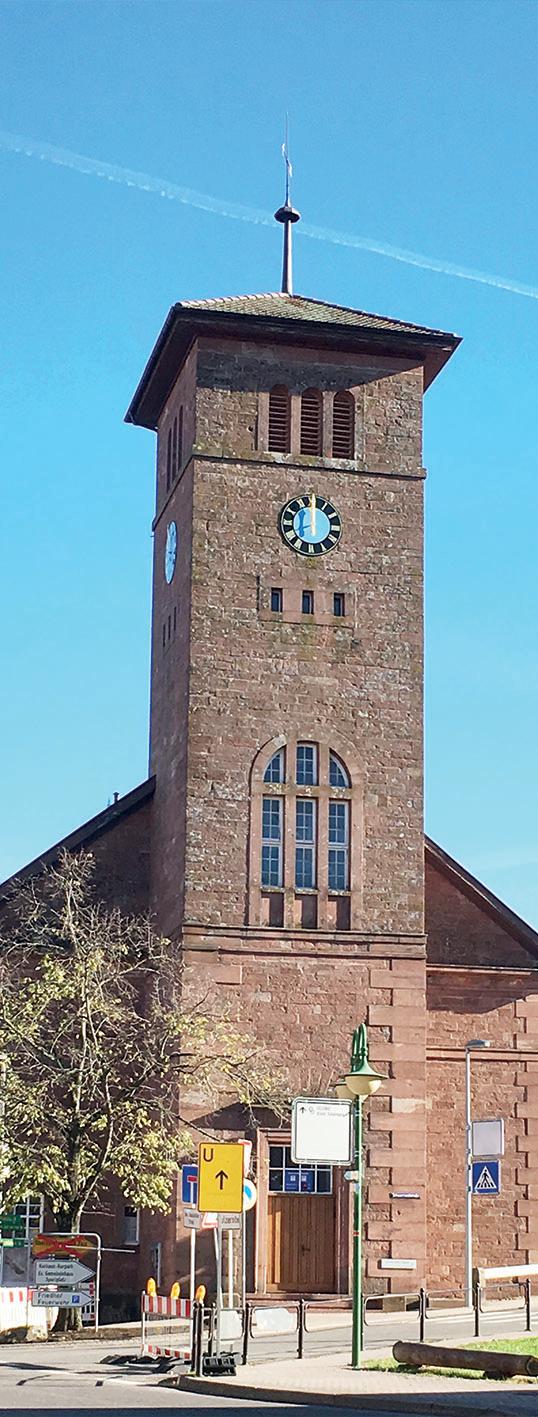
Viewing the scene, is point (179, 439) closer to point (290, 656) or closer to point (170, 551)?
point (170, 551)

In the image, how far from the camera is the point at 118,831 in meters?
40.8

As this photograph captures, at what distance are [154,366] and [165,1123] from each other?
16326mm

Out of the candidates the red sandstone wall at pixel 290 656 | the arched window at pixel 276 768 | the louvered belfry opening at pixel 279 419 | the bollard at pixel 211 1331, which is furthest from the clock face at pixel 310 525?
the bollard at pixel 211 1331

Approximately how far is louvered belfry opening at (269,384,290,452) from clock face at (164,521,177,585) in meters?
3.00

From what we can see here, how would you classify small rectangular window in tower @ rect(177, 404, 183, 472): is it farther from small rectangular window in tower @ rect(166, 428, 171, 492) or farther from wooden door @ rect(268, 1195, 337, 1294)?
wooden door @ rect(268, 1195, 337, 1294)

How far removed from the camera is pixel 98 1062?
1292 inches

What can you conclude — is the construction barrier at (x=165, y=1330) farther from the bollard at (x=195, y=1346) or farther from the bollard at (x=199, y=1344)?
the bollard at (x=199, y=1344)

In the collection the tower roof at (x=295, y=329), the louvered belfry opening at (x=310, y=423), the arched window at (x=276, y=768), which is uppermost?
the tower roof at (x=295, y=329)

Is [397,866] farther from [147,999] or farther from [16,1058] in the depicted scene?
[16,1058]

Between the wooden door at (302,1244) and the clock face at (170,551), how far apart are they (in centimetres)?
1326

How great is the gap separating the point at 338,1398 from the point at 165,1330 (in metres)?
11.0

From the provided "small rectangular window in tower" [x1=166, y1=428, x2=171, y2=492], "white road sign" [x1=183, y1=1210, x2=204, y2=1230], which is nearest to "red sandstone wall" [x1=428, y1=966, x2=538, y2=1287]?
"white road sign" [x1=183, y1=1210, x2=204, y2=1230]

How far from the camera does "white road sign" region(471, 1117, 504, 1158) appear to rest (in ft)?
109

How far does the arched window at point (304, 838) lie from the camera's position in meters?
37.1
